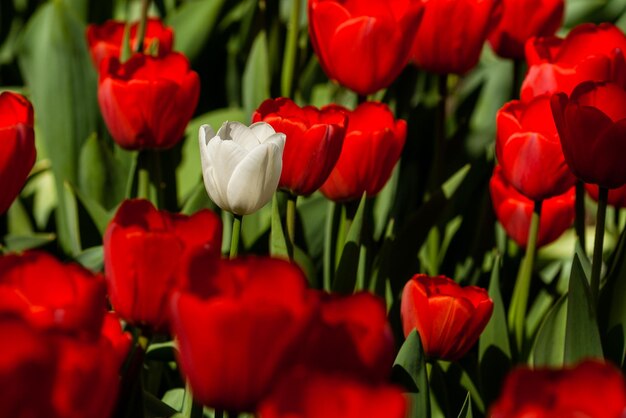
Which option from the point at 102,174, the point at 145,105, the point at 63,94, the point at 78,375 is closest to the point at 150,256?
the point at 78,375

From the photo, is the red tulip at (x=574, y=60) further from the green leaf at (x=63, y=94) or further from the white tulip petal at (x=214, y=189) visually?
the green leaf at (x=63, y=94)

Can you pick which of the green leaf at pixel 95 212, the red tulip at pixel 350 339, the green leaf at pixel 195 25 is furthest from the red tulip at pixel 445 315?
the green leaf at pixel 195 25

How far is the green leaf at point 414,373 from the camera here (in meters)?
0.90

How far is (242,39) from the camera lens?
2.19 metres

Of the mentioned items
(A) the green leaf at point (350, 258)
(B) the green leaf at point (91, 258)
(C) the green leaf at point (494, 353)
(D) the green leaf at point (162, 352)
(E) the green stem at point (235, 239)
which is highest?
(E) the green stem at point (235, 239)

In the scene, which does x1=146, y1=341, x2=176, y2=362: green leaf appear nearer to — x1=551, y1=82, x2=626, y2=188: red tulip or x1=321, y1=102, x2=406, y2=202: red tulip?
x1=321, y1=102, x2=406, y2=202: red tulip

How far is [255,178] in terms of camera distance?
928 millimetres

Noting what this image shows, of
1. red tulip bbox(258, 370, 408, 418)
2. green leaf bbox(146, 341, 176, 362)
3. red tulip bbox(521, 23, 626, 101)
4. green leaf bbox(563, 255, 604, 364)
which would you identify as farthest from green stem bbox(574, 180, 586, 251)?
red tulip bbox(258, 370, 408, 418)

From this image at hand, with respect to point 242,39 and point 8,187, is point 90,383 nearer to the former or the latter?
point 8,187

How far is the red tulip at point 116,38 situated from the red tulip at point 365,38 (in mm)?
286

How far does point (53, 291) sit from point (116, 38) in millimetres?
1051

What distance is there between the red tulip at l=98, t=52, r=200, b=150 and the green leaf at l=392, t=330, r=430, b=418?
1.66 feet

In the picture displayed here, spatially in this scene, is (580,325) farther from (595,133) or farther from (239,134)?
(239,134)

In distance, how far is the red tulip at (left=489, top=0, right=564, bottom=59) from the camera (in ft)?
5.15
